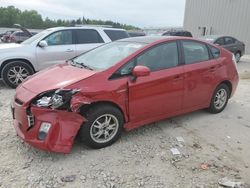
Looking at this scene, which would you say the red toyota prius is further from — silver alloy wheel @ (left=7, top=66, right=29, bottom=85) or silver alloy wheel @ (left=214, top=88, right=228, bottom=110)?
silver alloy wheel @ (left=7, top=66, right=29, bottom=85)

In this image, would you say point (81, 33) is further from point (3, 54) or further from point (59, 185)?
point (59, 185)

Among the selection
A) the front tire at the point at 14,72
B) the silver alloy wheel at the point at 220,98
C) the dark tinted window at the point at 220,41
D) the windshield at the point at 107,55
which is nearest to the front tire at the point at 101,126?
the windshield at the point at 107,55

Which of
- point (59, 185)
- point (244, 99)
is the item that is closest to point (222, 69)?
point (244, 99)

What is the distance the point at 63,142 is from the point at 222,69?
3.47 metres

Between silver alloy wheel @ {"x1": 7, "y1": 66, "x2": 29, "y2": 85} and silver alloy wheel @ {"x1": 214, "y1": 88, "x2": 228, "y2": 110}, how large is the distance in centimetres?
491

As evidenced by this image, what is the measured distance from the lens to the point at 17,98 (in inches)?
151

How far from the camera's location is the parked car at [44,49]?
23.9ft

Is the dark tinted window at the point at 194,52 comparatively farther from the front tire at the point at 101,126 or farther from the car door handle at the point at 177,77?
the front tire at the point at 101,126

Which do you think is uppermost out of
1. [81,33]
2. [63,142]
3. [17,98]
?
[81,33]

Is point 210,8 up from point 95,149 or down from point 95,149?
up

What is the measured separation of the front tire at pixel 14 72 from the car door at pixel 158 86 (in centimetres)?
430

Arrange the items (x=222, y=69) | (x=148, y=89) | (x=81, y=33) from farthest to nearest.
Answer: (x=81, y=33), (x=222, y=69), (x=148, y=89)

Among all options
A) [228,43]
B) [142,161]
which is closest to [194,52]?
[142,161]

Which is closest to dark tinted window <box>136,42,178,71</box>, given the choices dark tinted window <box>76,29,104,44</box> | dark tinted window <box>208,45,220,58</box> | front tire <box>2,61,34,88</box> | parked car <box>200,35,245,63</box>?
dark tinted window <box>208,45,220,58</box>
